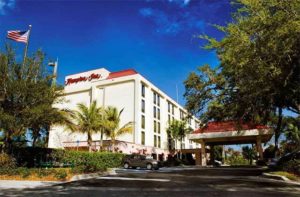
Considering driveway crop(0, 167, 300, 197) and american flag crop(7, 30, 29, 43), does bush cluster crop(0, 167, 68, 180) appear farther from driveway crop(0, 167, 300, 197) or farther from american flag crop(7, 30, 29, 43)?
american flag crop(7, 30, 29, 43)

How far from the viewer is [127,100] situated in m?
49.0

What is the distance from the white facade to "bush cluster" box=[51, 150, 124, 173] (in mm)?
10530

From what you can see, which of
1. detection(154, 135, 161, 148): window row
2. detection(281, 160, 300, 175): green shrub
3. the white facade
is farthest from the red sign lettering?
detection(281, 160, 300, 175): green shrub

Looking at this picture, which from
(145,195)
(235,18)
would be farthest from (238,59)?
(145,195)

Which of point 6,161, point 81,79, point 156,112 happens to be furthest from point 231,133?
point 81,79

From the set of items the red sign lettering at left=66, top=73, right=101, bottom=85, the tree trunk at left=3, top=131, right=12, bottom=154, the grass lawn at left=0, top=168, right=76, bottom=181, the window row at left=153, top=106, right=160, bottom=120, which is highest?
the red sign lettering at left=66, top=73, right=101, bottom=85

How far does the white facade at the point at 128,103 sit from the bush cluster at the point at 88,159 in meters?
10.5

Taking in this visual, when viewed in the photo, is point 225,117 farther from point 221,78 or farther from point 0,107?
point 0,107

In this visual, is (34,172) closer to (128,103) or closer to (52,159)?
(52,159)

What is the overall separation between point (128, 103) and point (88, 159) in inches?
847

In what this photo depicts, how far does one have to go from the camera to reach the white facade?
155 feet

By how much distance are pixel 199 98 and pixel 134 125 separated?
76.9 ft

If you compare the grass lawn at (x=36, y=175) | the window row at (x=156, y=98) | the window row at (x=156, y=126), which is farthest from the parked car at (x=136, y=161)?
the window row at (x=156, y=98)

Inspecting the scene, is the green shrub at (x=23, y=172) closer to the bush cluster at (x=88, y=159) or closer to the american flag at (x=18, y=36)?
the bush cluster at (x=88, y=159)
